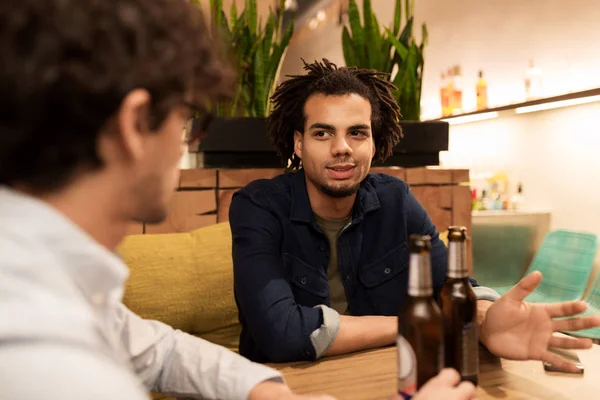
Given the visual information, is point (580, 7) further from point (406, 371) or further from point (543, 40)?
point (406, 371)

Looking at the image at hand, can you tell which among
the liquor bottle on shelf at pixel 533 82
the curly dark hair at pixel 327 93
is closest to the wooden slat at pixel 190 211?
the curly dark hair at pixel 327 93

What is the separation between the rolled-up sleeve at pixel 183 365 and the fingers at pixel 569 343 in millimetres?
517

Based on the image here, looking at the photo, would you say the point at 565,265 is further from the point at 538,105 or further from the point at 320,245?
the point at 320,245

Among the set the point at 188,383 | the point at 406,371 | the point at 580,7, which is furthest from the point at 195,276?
the point at 580,7

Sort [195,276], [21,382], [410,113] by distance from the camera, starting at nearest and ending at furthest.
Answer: [21,382] → [195,276] → [410,113]

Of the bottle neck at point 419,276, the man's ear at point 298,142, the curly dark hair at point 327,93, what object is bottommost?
the bottle neck at point 419,276

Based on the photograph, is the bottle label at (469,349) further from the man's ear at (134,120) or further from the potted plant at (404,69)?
the potted plant at (404,69)

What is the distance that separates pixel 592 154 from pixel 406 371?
2968 mm

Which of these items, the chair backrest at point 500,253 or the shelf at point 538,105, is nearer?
the shelf at point 538,105

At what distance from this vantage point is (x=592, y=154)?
320 cm

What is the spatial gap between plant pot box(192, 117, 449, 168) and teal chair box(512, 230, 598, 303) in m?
1.22

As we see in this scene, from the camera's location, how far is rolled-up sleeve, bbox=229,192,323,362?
111 centimetres

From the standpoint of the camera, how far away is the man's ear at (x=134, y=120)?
→ 0.53 metres

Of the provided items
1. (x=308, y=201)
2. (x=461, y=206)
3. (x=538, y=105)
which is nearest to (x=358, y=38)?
(x=461, y=206)
